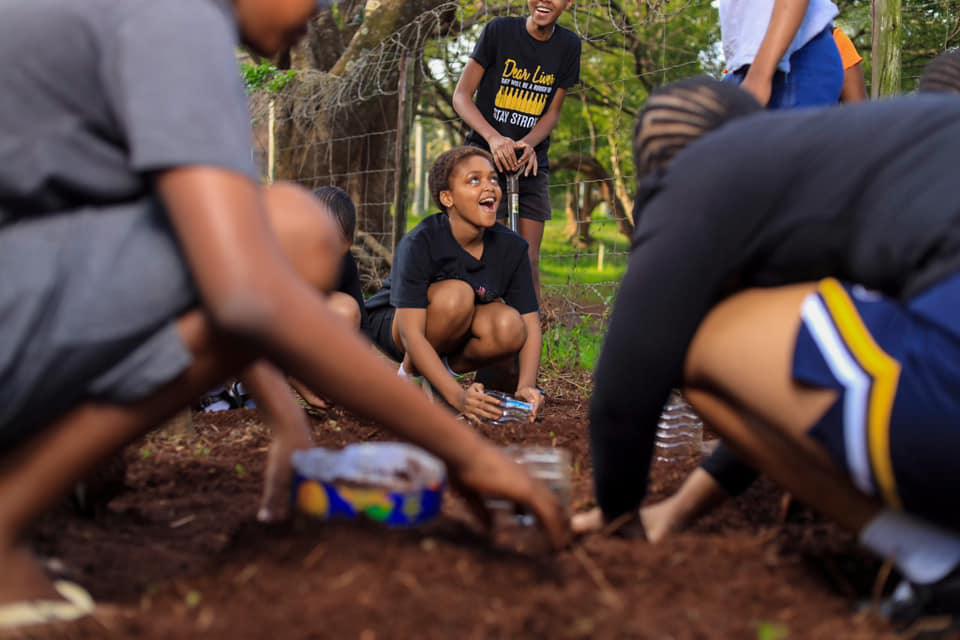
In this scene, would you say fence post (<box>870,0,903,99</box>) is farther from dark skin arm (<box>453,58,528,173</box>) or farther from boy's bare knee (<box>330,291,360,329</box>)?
boy's bare knee (<box>330,291,360,329</box>)

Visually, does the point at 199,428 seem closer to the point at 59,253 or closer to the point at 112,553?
the point at 112,553

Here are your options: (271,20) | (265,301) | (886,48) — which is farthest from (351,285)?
(265,301)

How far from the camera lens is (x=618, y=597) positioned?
1750 mm

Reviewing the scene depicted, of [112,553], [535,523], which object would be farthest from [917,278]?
[112,553]

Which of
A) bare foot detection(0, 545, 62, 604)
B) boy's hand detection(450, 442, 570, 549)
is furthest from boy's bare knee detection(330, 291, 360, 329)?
bare foot detection(0, 545, 62, 604)

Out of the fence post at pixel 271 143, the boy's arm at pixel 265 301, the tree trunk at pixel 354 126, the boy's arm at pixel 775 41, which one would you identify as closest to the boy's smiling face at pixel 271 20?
the boy's arm at pixel 265 301

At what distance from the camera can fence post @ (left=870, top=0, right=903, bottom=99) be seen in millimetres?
4660

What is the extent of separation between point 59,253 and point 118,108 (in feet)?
0.83

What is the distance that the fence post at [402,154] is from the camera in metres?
7.62

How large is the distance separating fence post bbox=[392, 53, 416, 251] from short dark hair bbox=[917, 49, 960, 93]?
15.5ft

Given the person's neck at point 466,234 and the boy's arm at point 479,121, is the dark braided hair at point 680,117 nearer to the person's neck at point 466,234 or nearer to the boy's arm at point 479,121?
the person's neck at point 466,234

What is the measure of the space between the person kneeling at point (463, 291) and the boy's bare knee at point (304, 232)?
2410 millimetres

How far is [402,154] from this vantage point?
7.66m

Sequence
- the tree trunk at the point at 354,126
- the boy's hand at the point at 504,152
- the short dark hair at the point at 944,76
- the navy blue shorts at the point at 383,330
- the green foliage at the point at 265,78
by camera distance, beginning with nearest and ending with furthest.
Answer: the short dark hair at the point at 944,76
the navy blue shorts at the point at 383,330
the boy's hand at the point at 504,152
the green foliage at the point at 265,78
the tree trunk at the point at 354,126
